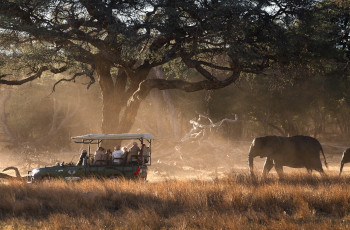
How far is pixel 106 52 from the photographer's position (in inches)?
864

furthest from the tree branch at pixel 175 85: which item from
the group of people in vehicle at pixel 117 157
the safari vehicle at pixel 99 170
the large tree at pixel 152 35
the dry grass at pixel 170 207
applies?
the dry grass at pixel 170 207

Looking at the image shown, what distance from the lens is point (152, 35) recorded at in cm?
2259

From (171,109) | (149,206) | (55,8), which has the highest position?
(55,8)

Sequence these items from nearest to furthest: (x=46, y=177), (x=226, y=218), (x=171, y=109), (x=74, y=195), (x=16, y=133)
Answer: (x=226, y=218), (x=74, y=195), (x=46, y=177), (x=171, y=109), (x=16, y=133)

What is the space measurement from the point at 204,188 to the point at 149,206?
6.35ft

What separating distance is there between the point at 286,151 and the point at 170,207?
9530 mm

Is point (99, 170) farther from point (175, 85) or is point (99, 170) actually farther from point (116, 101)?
point (116, 101)

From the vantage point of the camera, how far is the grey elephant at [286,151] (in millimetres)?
20172

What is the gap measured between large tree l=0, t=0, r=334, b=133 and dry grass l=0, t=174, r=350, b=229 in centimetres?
780

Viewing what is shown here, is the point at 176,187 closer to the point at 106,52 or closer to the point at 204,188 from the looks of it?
the point at 204,188

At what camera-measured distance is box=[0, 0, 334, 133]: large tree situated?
20734 mm

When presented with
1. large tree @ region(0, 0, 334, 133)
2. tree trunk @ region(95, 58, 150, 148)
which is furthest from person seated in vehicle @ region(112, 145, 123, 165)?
tree trunk @ region(95, 58, 150, 148)

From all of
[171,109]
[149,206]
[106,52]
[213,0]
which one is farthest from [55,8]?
[171,109]

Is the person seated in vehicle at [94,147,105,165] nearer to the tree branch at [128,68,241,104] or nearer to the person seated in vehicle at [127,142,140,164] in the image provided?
the person seated in vehicle at [127,142,140,164]
